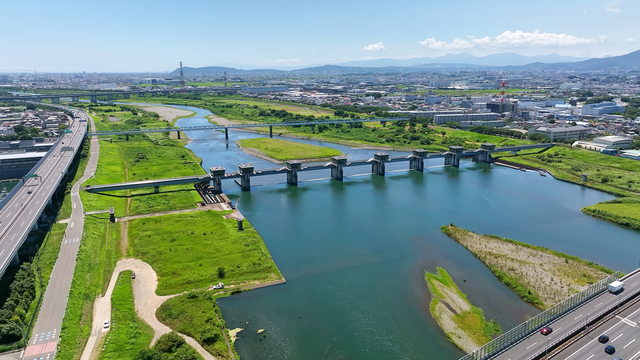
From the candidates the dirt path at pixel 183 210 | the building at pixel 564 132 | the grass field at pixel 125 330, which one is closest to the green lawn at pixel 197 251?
the dirt path at pixel 183 210

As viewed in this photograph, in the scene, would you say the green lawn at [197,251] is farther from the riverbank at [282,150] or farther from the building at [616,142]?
the building at [616,142]

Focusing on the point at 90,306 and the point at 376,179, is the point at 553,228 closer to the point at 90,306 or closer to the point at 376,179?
the point at 376,179

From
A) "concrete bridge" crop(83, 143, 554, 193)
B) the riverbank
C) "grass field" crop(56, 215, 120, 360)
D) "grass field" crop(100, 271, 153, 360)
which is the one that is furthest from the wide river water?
the riverbank

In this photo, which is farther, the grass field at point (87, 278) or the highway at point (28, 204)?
the highway at point (28, 204)

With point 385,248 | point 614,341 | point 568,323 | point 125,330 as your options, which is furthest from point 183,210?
point 614,341

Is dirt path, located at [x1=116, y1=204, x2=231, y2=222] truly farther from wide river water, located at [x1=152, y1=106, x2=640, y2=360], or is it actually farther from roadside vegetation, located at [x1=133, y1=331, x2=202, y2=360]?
roadside vegetation, located at [x1=133, y1=331, x2=202, y2=360]
